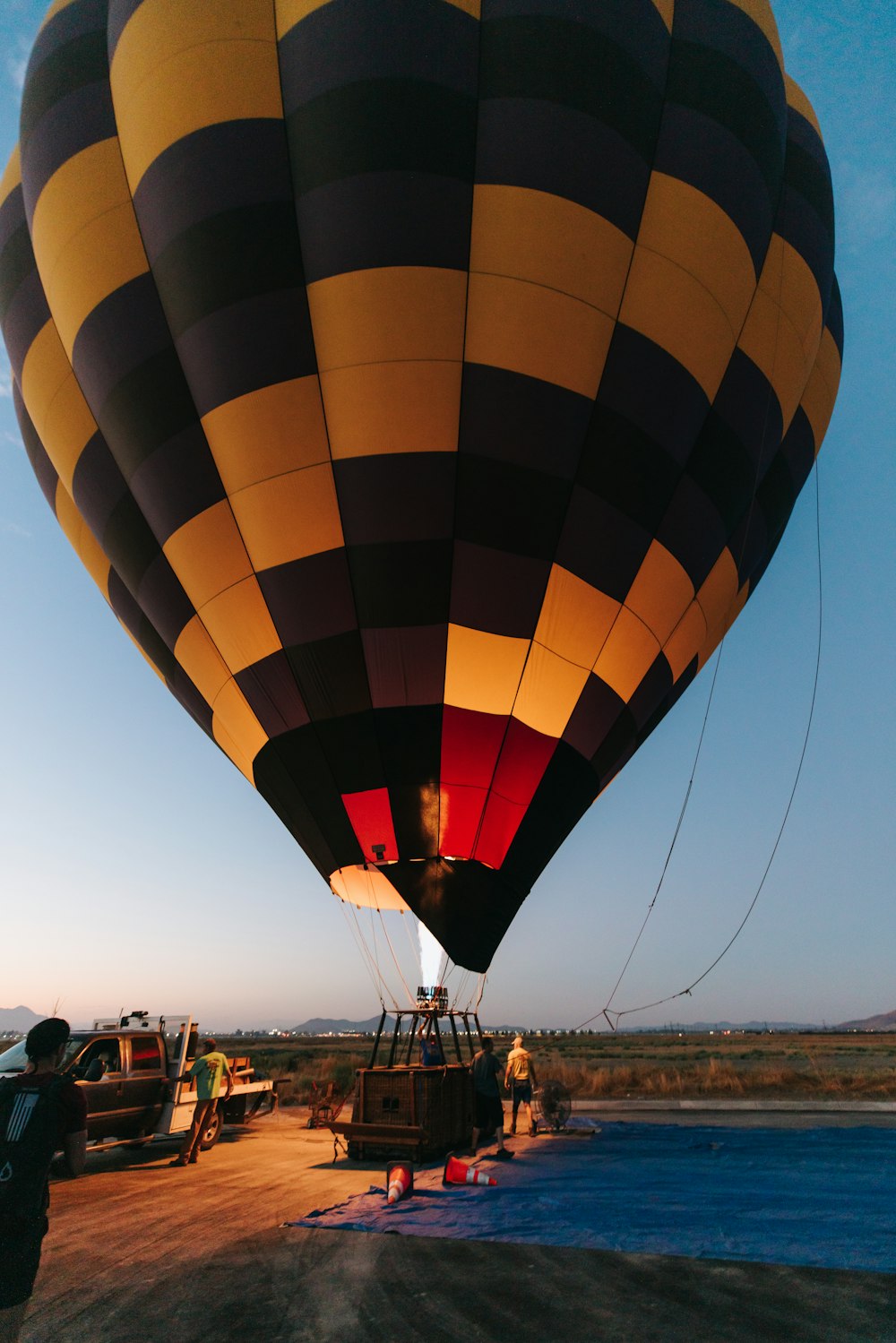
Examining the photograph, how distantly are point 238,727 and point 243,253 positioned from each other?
14.9 ft

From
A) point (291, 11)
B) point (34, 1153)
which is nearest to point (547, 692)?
point (34, 1153)

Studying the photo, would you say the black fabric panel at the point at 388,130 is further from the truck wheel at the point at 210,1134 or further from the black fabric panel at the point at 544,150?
the truck wheel at the point at 210,1134

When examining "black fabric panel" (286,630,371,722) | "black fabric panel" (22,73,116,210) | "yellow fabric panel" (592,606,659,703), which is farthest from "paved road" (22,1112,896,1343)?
"black fabric panel" (22,73,116,210)

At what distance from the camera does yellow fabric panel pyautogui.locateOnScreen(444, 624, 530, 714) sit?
759 centimetres

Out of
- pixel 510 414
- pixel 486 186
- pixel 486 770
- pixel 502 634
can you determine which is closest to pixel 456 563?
pixel 502 634

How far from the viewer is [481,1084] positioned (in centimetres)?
824

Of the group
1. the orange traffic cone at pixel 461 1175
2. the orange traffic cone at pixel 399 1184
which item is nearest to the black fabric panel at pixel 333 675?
the orange traffic cone at pixel 399 1184

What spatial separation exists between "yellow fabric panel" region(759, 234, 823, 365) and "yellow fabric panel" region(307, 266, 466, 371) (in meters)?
3.57

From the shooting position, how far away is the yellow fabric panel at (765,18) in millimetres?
8281

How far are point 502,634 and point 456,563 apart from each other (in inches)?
31.4

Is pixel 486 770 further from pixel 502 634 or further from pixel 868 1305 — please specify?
pixel 868 1305

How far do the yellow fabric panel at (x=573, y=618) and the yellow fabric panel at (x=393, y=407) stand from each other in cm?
165

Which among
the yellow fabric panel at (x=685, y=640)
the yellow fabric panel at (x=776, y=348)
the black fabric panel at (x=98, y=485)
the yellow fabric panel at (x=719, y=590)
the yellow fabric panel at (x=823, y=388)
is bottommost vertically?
the yellow fabric panel at (x=685, y=640)

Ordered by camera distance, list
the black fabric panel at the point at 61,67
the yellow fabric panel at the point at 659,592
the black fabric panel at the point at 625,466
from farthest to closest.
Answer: the yellow fabric panel at the point at 659,592
the black fabric panel at the point at 61,67
the black fabric panel at the point at 625,466
